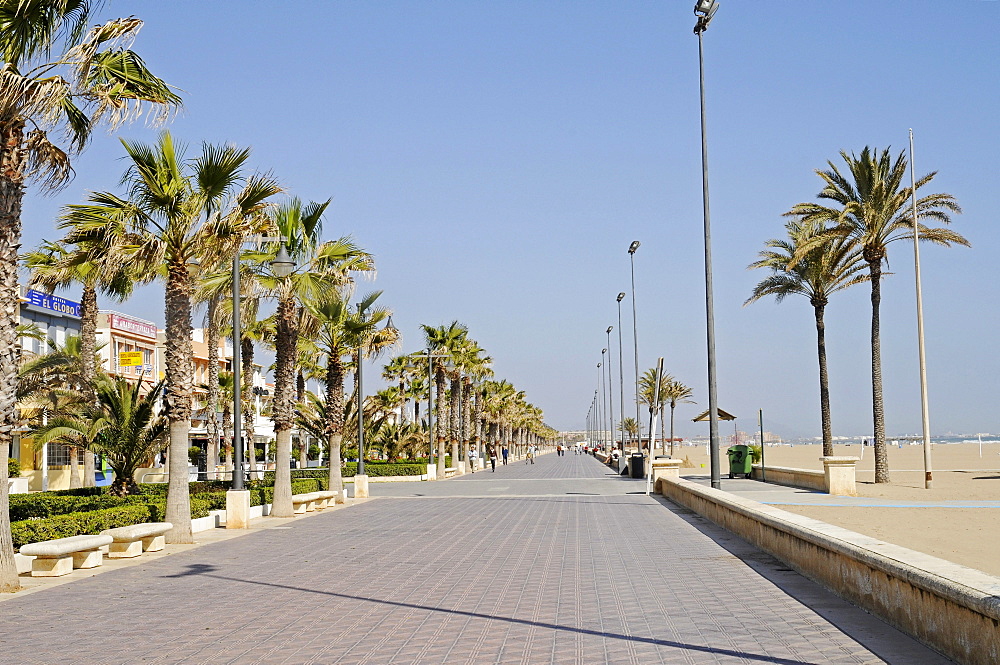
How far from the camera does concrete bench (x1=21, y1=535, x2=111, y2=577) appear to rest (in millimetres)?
12578

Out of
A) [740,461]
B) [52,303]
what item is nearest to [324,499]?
[740,461]

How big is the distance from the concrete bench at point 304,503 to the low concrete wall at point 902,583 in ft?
43.7

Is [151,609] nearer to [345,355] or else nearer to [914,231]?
[345,355]

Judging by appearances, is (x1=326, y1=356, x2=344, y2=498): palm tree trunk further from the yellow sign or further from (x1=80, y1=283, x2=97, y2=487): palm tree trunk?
the yellow sign

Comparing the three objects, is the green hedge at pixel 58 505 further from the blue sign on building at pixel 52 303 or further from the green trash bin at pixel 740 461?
the blue sign on building at pixel 52 303

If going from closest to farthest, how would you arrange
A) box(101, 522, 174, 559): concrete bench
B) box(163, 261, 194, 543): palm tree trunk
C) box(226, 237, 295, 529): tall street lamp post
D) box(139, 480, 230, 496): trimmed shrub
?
1. box(101, 522, 174, 559): concrete bench
2. box(163, 261, 194, 543): palm tree trunk
3. box(226, 237, 295, 529): tall street lamp post
4. box(139, 480, 230, 496): trimmed shrub

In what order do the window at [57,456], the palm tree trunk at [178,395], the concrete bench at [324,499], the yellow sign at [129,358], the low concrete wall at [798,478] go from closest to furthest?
the palm tree trunk at [178,395] → the concrete bench at [324,499] → the low concrete wall at [798,478] → the window at [57,456] → the yellow sign at [129,358]

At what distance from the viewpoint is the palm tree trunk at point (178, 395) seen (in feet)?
55.6

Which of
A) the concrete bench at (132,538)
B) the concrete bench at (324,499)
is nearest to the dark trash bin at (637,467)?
the concrete bench at (324,499)

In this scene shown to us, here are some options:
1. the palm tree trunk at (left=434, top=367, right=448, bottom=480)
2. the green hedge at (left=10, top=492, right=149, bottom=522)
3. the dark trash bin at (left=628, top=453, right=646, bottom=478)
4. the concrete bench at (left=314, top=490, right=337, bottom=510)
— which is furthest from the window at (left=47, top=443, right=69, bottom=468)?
the green hedge at (left=10, top=492, right=149, bottom=522)

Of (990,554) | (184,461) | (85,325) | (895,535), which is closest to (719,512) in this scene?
(895,535)

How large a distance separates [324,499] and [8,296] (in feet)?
50.6

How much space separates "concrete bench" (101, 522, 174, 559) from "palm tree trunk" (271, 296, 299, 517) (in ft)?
23.5

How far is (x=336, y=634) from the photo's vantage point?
28.3 ft
